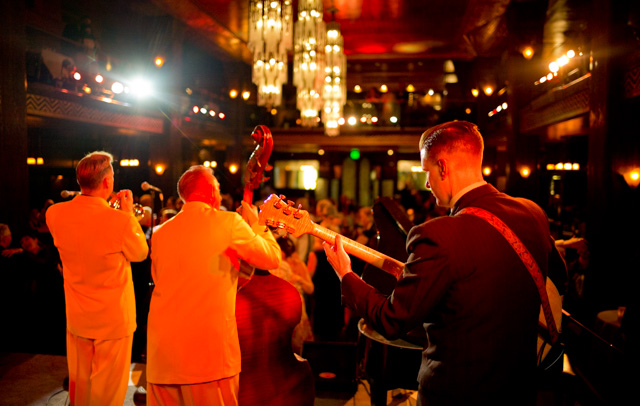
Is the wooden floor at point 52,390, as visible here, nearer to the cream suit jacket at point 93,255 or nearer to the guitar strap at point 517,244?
the cream suit jacket at point 93,255

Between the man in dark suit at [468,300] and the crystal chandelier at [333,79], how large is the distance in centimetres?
554

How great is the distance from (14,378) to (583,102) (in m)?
9.34

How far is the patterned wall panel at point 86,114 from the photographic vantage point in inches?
360

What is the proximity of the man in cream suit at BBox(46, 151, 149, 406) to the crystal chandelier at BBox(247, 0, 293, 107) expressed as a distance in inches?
122

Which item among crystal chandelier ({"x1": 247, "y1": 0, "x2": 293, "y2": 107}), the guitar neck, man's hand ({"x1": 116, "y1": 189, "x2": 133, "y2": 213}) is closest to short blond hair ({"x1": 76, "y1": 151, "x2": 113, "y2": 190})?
man's hand ({"x1": 116, "y1": 189, "x2": 133, "y2": 213})

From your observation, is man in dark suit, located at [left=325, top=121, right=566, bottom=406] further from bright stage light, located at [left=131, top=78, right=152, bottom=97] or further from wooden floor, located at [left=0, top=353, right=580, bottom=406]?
bright stage light, located at [left=131, top=78, right=152, bottom=97]

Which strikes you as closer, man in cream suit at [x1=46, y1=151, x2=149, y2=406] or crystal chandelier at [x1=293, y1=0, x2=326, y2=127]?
man in cream suit at [x1=46, y1=151, x2=149, y2=406]

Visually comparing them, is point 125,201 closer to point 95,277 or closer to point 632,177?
point 95,277

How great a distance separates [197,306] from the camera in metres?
2.02

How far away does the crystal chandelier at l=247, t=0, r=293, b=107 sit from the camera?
500 centimetres

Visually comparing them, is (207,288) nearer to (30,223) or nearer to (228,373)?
(228,373)

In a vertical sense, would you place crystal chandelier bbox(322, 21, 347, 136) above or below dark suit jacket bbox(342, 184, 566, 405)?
above

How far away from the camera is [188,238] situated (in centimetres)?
204

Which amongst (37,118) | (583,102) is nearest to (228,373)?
(583,102)
